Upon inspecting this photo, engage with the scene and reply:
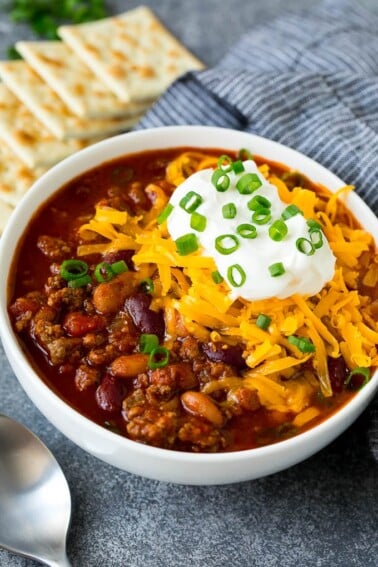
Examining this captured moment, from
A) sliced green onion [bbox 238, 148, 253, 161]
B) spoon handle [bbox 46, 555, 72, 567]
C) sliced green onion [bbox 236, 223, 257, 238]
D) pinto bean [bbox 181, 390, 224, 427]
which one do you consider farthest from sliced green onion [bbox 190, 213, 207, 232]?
spoon handle [bbox 46, 555, 72, 567]

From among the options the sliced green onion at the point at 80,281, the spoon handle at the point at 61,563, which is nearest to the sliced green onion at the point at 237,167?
the sliced green onion at the point at 80,281

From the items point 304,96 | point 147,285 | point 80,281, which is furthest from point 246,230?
point 304,96

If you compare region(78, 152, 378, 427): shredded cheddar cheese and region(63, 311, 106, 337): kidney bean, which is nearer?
region(78, 152, 378, 427): shredded cheddar cheese

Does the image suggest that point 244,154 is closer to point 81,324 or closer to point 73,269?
point 73,269

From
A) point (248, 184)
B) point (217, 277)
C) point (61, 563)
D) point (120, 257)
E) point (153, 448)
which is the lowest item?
point (61, 563)

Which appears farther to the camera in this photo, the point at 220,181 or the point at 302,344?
the point at 220,181

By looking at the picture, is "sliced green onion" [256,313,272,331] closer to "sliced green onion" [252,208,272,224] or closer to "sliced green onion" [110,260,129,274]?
"sliced green onion" [252,208,272,224]

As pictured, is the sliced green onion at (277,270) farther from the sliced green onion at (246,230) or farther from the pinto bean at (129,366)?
the pinto bean at (129,366)
